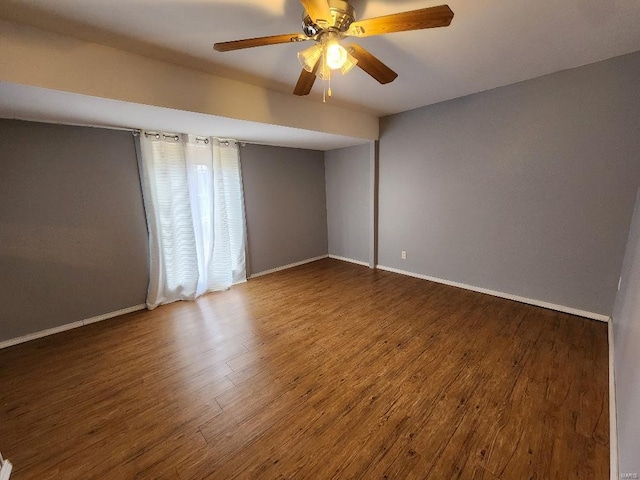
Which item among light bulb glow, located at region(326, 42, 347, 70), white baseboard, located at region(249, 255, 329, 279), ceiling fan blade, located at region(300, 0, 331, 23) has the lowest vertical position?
white baseboard, located at region(249, 255, 329, 279)

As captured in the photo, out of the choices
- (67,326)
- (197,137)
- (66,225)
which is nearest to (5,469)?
(67,326)

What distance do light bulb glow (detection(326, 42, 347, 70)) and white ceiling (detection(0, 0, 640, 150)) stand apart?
0.93 feet

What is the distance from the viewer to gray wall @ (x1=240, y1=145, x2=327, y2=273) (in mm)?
3838

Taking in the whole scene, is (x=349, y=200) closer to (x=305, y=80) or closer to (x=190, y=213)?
(x=190, y=213)

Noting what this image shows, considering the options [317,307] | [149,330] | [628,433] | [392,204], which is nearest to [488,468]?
[628,433]

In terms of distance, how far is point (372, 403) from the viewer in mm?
1606

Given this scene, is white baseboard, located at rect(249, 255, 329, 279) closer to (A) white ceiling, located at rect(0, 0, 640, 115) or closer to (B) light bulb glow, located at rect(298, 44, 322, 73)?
(A) white ceiling, located at rect(0, 0, 640, 115)

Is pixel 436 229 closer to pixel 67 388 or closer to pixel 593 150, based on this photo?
pixel 593 150

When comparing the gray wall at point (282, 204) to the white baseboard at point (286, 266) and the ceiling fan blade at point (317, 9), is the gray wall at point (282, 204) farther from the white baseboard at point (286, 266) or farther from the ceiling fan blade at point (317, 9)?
the ceiling fan blade at point (317, 9)

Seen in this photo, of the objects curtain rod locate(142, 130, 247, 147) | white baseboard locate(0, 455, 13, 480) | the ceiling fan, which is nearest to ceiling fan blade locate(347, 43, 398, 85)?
the ceiling fan

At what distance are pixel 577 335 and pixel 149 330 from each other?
392 cm

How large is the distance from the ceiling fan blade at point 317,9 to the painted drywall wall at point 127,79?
1340 mm

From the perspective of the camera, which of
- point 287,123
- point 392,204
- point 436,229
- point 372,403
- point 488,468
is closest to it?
point 488,468

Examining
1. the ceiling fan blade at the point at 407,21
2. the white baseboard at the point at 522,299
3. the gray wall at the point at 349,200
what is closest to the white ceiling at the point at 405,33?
the ceiling fan blade at the point at 407,21
